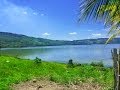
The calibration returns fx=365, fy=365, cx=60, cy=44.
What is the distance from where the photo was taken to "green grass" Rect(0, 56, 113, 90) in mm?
18391

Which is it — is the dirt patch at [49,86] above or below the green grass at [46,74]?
below

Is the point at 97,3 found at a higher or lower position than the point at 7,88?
higher

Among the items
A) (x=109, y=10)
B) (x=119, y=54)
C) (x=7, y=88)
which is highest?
(x=109, y=10)

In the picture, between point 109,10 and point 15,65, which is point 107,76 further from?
point 109,10

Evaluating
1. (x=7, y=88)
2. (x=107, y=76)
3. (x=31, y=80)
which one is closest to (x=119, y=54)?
(x=7, y=88)

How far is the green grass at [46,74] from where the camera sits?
1839 cm

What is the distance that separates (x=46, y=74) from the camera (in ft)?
72.8

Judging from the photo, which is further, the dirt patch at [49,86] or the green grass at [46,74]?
the green grass at [46,74]

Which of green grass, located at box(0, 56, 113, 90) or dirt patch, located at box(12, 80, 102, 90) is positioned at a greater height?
green grass, located at box(0, 56, 113, 90)

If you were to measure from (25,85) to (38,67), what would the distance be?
834cm

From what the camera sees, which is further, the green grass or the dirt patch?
the green grass

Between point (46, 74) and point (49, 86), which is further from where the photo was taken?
point (46, 74)

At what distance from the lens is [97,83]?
1828 cm

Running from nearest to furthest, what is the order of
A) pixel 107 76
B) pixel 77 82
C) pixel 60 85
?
1. pixel 60 85
2. pixel 77 82
3. pixel 107 76
